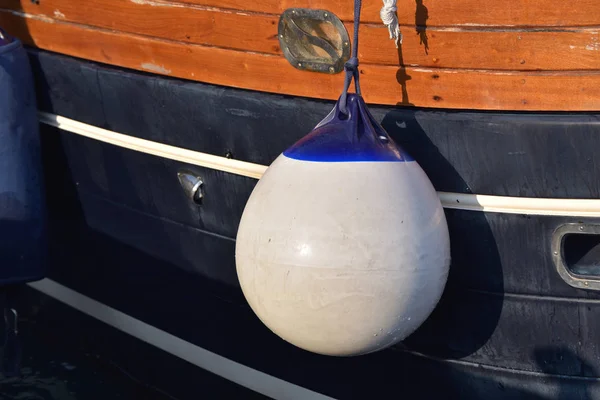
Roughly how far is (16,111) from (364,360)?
5.23ft

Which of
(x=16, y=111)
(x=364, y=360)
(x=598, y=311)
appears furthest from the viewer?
(x=16, y=111)

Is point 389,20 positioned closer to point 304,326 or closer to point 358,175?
point 358,175

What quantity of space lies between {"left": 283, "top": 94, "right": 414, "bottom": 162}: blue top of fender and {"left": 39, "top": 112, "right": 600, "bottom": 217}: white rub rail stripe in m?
0.23

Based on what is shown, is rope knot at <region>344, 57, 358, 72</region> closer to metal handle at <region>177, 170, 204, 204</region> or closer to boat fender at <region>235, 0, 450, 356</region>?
boat fender at <region>235, 0, 450, 356</region>

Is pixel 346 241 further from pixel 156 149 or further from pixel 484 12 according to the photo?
pixel 156 149

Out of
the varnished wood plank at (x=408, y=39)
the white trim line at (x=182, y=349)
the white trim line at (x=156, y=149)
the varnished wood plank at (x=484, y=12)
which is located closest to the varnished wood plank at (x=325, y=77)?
the varnished wood plank at (x=408, y=39)

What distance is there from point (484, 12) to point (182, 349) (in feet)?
5.93

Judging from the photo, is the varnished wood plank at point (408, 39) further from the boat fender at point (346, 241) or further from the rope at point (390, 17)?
the boat fender at point (346, 241)

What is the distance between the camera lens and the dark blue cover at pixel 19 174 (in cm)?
332

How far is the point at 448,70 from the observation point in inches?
93.0

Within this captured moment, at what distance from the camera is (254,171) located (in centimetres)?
276

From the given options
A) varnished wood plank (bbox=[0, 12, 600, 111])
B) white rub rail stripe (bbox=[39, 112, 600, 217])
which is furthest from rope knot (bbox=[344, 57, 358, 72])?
white rub rail stripe (bbox=[39, 112, 600, 217])

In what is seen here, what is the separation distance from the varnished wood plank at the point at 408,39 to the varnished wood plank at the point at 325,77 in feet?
0.08

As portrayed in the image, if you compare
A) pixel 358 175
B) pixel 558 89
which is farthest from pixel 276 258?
pixel 558 89
